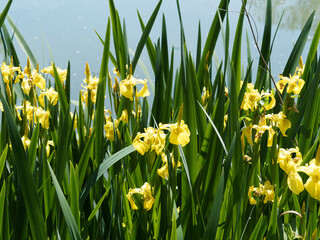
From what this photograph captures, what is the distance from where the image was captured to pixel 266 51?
58.8 inches

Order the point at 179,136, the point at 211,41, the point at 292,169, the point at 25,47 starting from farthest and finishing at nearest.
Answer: the point at 25,47 → the point at 211,41 → the point at 292,169 → the point at 179,136

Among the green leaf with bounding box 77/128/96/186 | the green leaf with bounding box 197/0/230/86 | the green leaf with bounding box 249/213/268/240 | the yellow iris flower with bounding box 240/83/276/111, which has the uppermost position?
the green leaf with bounding box 197/0/230/86

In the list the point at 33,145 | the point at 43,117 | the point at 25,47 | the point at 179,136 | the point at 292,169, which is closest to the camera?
the point at 179,136

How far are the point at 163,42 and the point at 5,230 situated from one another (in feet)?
2.47

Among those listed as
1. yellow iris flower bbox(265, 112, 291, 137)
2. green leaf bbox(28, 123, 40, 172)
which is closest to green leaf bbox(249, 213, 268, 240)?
yellow iris flower bbox(265, 112, 291, 137)

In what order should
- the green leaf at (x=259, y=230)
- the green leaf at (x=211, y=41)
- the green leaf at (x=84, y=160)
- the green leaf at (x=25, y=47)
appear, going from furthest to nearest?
1. the green leaf at (x=25, y=47)
2. the green leaf at (x=211, y=41)
3. the green leaf at (x=84, y=160)
4. the green leaf at (x=259, y=230)

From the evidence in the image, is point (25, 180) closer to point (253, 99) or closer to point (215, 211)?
point (215, 211)

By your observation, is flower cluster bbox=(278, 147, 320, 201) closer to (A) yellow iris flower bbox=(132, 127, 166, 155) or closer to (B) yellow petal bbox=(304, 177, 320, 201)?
(B) yellow petal bbox=(304, 177, 320, 201)

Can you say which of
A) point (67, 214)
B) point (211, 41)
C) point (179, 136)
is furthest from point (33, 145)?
point (211, 41)

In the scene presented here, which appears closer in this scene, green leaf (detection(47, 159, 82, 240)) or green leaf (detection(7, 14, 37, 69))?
green leaf (detection(47, 159, 82, 240))

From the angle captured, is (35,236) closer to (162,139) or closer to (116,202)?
(116,202)

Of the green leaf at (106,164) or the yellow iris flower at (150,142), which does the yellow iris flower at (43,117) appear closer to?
Result: the green leaf at (106,164)

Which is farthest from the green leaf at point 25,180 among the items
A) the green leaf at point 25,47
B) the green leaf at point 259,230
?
the green leaf at point 25,47

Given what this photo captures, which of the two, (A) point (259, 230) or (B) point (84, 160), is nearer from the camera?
(A) point (259, 230)
